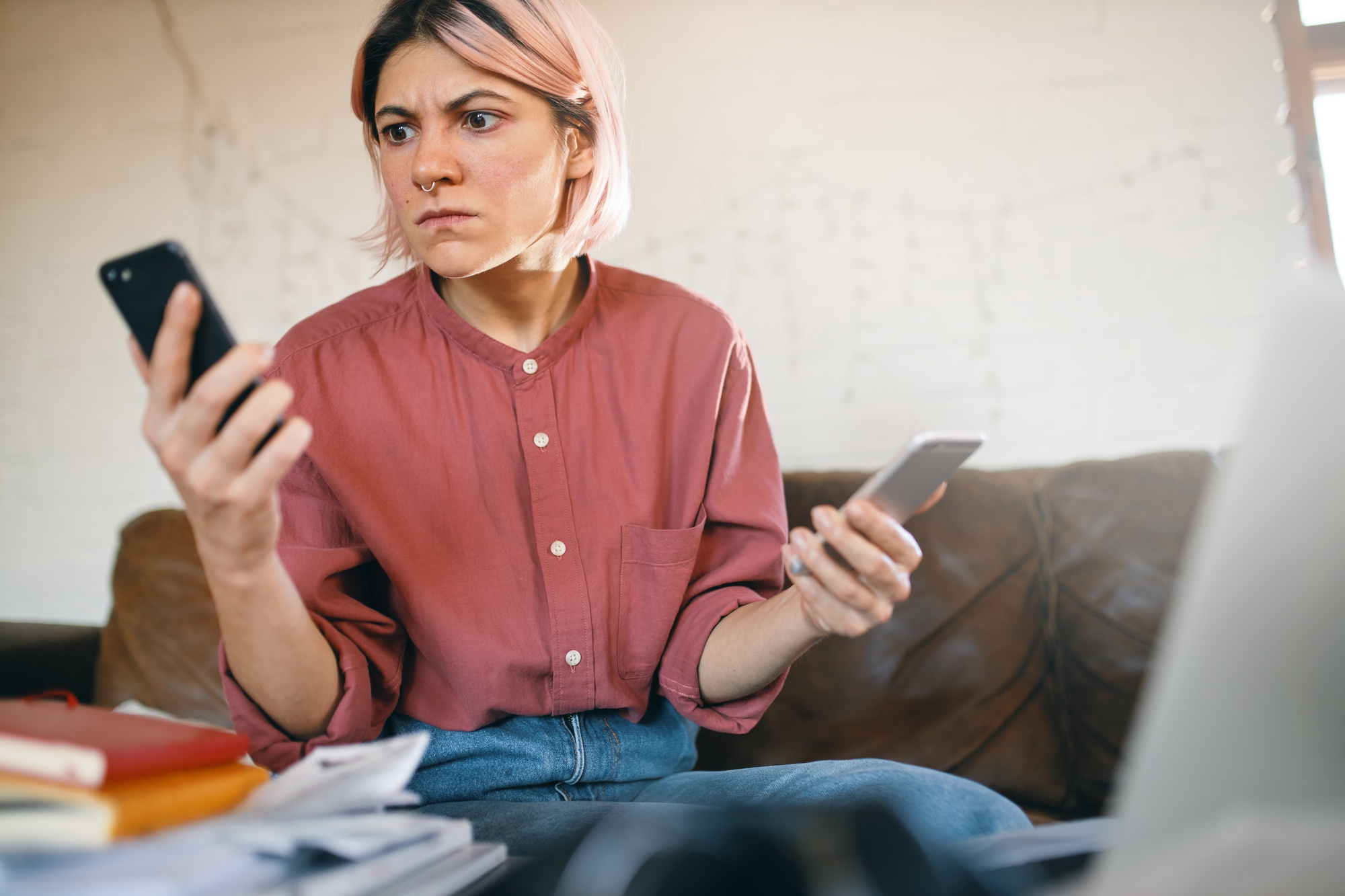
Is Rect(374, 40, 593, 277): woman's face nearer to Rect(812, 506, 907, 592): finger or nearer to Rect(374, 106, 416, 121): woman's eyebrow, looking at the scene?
Rect(374, 106, 416, 121): woman's eyebrow

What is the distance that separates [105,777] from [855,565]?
1.68ft

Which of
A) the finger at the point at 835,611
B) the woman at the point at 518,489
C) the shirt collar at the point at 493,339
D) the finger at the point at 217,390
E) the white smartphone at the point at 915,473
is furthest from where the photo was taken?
the shirt collar at the point at 493,339

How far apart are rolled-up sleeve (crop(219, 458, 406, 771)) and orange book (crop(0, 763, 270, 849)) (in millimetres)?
338

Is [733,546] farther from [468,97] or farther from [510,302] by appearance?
[468,97]

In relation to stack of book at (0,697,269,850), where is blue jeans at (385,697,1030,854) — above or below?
below

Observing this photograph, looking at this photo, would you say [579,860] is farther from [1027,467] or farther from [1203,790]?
[1027,467]

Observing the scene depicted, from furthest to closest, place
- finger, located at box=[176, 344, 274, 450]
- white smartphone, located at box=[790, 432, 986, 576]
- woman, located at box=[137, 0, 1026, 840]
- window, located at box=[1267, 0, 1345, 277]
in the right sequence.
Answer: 1. window, located at box=[1267, 0, 1345, 277]
2. woman, located at box=[137, 0, 1026, 840]
3. white smartphone, located at box=[790, 432, 986, 576]
4. finger, located at box=[176, 344, 274, 450]

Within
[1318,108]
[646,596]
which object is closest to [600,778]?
[646,596]

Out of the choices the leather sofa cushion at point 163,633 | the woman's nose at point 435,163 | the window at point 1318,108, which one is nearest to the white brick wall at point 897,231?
the window at point 1318,108

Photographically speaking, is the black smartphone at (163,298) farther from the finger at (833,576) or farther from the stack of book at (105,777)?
the finger at (833,576)

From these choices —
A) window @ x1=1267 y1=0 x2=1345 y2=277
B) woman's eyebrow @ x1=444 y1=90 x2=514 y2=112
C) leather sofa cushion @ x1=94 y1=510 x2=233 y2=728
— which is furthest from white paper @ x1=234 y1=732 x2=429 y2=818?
window @ x1=1267 y1=0 x2=1345 y2=277

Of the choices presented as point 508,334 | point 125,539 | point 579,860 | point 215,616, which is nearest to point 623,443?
point 508,334

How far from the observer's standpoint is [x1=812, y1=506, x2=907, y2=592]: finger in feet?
2.25

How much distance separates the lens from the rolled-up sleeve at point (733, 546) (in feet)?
3.10
